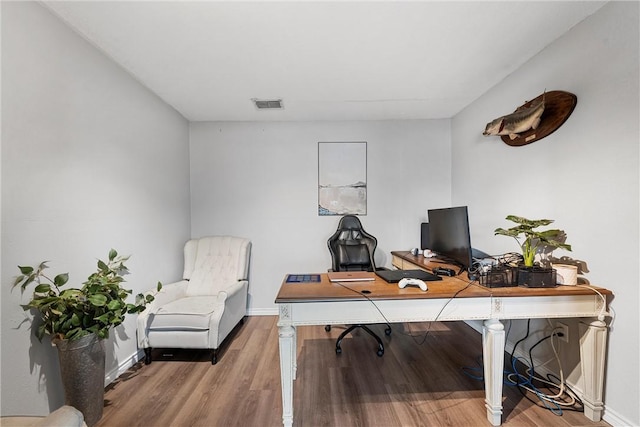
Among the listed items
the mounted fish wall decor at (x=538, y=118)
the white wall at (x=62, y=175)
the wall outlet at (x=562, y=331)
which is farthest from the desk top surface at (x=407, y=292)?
the white wall at (x=62, y=175)

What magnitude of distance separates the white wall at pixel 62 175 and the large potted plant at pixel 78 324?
0.32ft

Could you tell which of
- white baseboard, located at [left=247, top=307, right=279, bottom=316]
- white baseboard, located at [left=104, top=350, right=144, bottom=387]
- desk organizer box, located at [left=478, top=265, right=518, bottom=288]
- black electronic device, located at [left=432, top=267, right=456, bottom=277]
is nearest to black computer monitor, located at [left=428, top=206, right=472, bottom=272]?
black electronic device, located at [left=432, top=267, right=456, bottom=277]

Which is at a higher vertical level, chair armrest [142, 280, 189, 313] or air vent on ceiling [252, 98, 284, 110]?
air vent on ceiling [252, 98, 284, 110]

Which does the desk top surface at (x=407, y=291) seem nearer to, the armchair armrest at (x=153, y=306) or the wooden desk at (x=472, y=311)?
the wooden desk at (x=472, y=311)

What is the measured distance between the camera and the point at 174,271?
3.21 metres

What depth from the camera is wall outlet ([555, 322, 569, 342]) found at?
6.49 feet

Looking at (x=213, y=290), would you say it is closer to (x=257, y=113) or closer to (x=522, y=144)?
(x=257, y=113)

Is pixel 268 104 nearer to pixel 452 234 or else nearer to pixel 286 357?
pixel 452 234

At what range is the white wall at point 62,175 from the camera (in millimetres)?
1484

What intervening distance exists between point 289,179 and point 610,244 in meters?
3.00

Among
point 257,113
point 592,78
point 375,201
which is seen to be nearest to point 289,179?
point 257,113

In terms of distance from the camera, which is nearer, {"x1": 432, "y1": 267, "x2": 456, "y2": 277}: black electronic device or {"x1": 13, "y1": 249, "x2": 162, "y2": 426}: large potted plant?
{"x1": 13, "y1": 249, "x2": 162, "y2": 426}: large potted plant

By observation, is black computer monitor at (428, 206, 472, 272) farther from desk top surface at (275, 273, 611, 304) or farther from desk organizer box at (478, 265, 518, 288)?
desk top surface at (275, 273, 611, 304)

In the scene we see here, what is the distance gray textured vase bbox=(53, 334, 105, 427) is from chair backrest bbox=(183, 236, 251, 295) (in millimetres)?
1413
